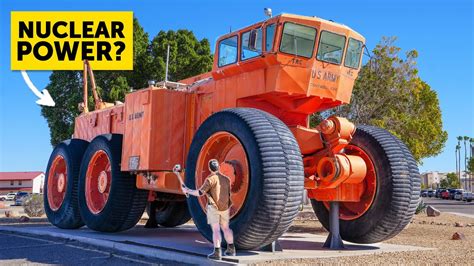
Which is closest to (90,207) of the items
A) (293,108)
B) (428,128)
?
(293,108)

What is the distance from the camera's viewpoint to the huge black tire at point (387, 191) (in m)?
9.81

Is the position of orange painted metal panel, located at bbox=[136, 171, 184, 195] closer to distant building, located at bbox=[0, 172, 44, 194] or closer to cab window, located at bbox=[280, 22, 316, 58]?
cab window, located at bbox=[280, 22, 316, 58]

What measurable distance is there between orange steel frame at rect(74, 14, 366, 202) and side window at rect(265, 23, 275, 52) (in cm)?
6

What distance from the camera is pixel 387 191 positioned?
987 centimetres

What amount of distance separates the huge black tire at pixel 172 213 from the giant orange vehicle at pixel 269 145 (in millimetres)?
2708

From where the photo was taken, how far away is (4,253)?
10.1 m

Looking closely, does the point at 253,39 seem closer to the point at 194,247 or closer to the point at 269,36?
the point at 269,36

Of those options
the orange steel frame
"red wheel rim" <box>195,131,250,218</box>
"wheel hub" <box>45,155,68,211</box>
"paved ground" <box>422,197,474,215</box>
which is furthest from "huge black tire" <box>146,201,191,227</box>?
"paved ground" <box>422,197,474,215</box>

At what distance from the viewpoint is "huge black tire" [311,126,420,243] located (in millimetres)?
9812

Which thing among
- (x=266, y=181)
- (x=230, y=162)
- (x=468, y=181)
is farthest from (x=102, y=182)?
(x=468, y=181)

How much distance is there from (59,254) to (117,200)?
7.85 feet

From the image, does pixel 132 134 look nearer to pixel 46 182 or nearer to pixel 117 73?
pixel 46 182

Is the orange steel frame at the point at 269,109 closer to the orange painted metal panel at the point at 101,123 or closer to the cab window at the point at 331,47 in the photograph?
the cab window at the point at 331,47

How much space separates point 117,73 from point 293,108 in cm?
1704
